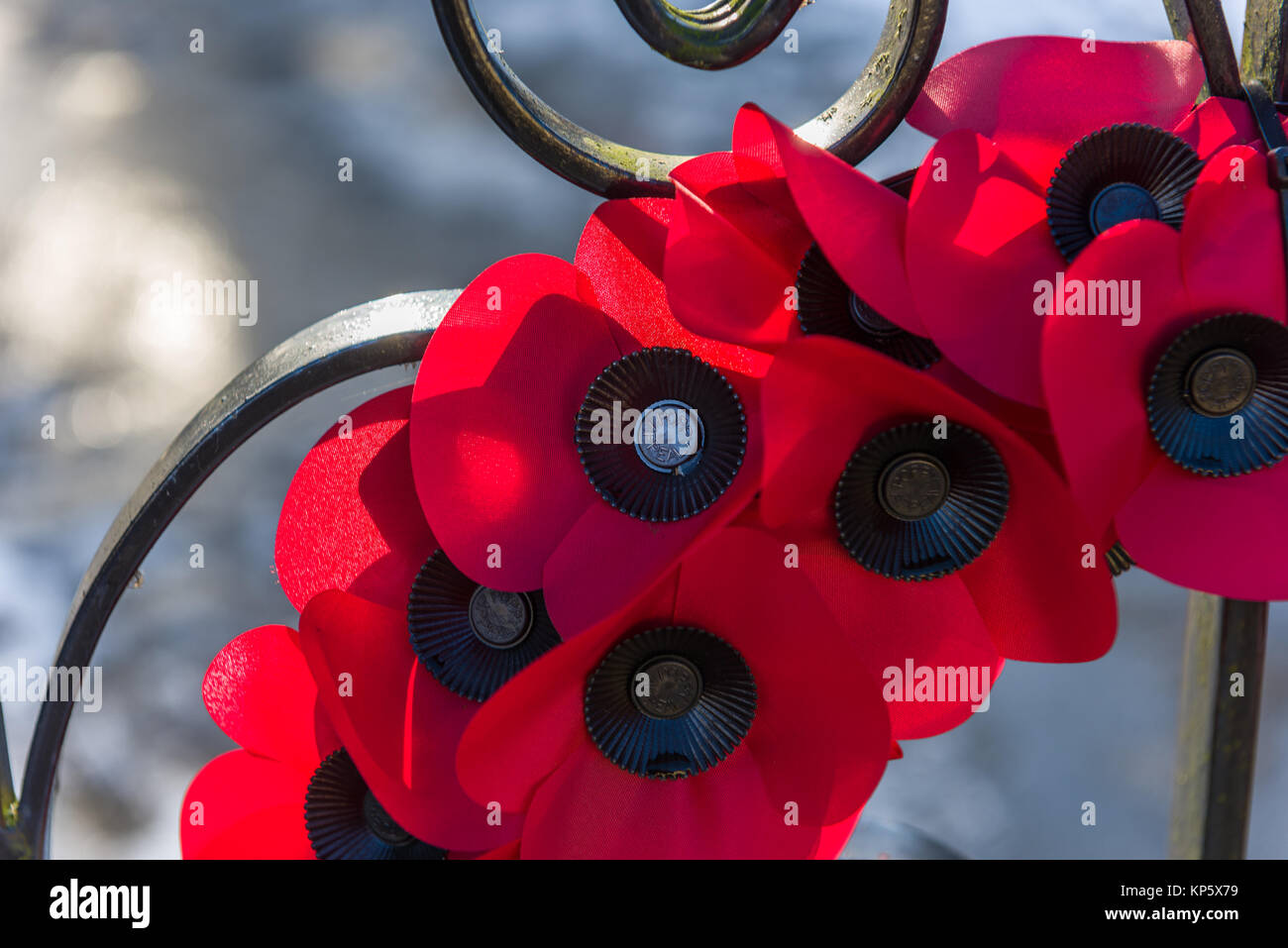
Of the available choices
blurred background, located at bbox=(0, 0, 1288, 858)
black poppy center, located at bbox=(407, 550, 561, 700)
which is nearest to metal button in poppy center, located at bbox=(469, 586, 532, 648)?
black poppy center, located at bbox=(407, 550, 561, 700)

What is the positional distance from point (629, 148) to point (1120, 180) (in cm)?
15

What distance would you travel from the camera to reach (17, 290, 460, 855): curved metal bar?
31cm

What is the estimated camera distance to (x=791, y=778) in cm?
30

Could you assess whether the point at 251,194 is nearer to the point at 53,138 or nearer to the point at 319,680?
the point at 53,138

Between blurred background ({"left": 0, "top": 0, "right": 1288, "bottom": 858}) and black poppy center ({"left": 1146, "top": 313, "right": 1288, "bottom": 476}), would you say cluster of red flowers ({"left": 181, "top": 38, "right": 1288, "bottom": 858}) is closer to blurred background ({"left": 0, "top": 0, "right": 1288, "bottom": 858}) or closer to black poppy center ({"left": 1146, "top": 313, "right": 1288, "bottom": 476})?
black poppy center ({"left": 1146, "top": 313, "right": 1288, "bottom": 476})

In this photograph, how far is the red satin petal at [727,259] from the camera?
286 mm

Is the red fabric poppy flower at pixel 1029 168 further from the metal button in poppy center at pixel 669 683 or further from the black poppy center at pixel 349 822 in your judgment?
the black poppy center at pixel 349 822

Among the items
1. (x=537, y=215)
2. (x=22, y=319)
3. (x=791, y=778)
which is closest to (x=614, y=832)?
(x=791, y=778)

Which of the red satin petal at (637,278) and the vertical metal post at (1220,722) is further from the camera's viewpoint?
the vertical metal post at (1220,722)

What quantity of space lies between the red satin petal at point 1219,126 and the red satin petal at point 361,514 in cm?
27

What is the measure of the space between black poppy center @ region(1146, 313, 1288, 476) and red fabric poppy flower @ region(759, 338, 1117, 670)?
37 millimetres

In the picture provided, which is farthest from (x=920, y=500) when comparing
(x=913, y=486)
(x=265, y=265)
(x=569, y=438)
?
(x=265, y=265)

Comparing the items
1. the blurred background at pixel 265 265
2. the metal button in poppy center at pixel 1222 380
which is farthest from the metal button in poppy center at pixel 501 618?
the blurred background at pixel 265 265

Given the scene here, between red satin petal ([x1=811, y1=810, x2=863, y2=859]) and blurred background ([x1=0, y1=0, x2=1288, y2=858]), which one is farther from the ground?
blurred background ([x1=0, y1=0, x2=1288, y2=858])
